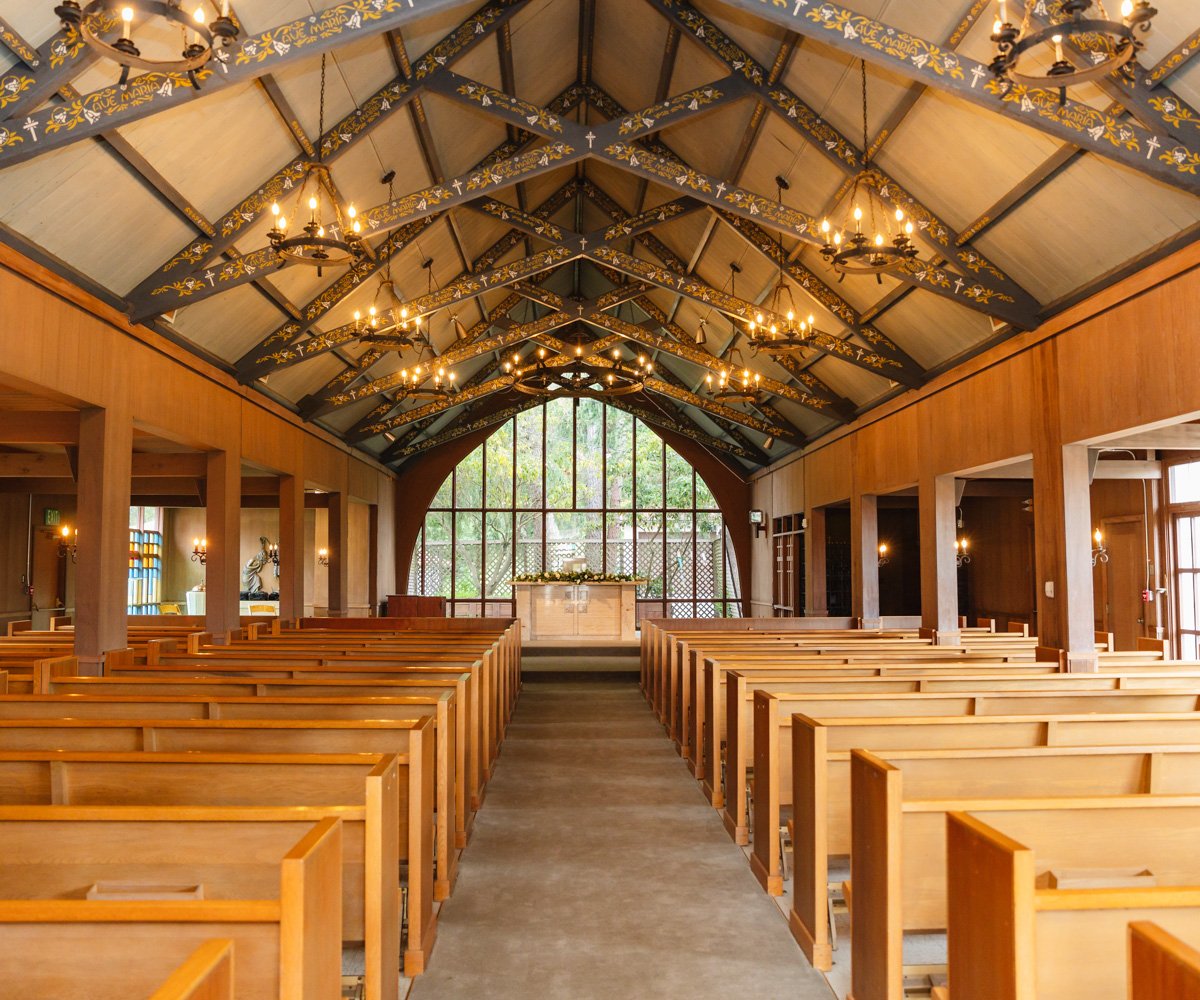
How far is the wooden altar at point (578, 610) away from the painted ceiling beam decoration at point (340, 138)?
7.26 meters

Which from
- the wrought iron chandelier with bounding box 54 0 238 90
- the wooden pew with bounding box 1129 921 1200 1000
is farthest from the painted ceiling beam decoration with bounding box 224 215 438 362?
the wooden pew with bounding box 1129 921 1200 1000

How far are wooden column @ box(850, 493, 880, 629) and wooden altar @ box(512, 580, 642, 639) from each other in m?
3.38

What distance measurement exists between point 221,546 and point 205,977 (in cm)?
803

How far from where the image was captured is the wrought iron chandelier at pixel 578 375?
11953 mm

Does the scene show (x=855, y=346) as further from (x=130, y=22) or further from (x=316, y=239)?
(x=130, y=22)

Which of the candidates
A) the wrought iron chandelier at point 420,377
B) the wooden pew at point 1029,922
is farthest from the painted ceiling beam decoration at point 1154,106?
the wrought iron chandelier at point 420,377

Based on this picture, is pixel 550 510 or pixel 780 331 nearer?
pixel 780 331

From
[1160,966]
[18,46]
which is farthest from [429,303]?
[1160,966]

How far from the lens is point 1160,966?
1.23m

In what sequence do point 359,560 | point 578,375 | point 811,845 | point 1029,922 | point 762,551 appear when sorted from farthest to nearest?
point 762,551, point 359,560, point 578,375, point 811,845, point 1029,922

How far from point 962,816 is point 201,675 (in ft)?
14.1

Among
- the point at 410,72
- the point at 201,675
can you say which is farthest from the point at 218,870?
the point at 410,72

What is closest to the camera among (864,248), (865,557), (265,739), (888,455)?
(265,739)

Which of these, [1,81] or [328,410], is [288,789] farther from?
[328,410]
